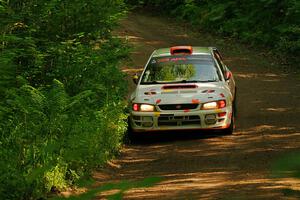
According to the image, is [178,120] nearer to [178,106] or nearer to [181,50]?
[178,106]

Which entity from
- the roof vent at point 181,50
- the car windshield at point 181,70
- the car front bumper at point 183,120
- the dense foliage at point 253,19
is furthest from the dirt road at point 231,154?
the dense foliage at point 253,19

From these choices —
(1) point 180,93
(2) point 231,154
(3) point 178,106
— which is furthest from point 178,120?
(2) point 231,154

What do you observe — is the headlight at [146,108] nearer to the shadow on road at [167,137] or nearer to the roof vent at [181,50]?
the shadow on road at [167,137]

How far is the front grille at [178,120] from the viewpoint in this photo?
33.4ft

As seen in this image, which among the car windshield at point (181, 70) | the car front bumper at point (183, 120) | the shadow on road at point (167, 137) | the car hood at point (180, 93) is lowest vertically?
the shadow on road at point (167, 137)

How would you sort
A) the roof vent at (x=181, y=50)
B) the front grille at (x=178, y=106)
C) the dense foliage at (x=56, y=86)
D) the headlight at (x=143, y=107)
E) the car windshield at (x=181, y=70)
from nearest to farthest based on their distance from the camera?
the dense foliage at (x=56, y=86)
the front grille at (x=178, y=106)
the headlight at (x=143, y=107)
the car windshield at (x=181, y=70)
the roof vent at (x=181, y=50)

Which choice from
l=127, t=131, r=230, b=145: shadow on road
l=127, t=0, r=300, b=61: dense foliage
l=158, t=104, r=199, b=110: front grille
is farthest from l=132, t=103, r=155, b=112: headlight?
l=127, t=0, r=300, b=61: dense foliage

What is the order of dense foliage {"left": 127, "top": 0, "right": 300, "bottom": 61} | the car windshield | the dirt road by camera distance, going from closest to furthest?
1. the dirt road
2. the car windshield
3. dense foliage {"left": 127, "top": 0, "right": 300, "bottom": 61}

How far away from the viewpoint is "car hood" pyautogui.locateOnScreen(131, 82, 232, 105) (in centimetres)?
1020

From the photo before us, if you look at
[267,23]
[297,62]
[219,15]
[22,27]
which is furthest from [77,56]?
[219,15]

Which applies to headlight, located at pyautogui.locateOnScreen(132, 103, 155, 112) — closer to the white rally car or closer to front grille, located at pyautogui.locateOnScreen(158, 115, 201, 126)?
the white rally car

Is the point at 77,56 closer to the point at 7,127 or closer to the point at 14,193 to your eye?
the point at 7,127

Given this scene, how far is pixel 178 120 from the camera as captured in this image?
402 inches

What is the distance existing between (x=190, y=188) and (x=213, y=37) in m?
21.1
